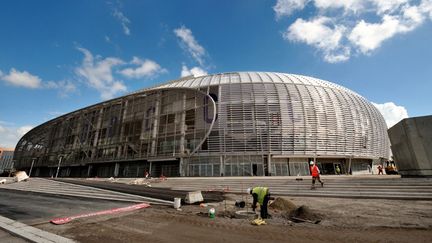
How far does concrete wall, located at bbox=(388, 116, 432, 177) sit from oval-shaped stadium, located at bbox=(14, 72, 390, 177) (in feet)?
63.9

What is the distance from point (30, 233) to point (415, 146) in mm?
20943

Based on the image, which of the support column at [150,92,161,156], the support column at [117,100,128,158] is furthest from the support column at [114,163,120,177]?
the support column at [150,92,161,156]

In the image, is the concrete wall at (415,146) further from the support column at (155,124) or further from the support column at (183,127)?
the support column at (155,124)

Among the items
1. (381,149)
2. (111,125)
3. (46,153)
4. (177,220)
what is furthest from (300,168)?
(46,153)

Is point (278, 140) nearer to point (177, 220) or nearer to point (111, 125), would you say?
point (177, 220)

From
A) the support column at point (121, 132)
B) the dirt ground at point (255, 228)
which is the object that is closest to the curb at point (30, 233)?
the dirt ground at point (255, 228)

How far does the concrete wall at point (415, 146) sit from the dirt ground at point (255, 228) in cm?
694

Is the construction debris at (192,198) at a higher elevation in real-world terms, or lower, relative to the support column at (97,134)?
lower

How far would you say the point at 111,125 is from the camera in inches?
1967

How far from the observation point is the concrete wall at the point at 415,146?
14.6 m

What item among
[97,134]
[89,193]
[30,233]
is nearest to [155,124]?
[97,134]

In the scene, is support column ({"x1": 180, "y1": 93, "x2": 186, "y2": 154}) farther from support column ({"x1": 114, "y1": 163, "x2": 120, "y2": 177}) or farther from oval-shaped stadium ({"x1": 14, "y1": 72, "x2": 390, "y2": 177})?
support column ({"x1": 114, "y1": 163, "x2": 120, "y2": 177})

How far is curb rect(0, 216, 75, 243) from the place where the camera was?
18.5 ft

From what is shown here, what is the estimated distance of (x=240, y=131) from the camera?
3656cm
